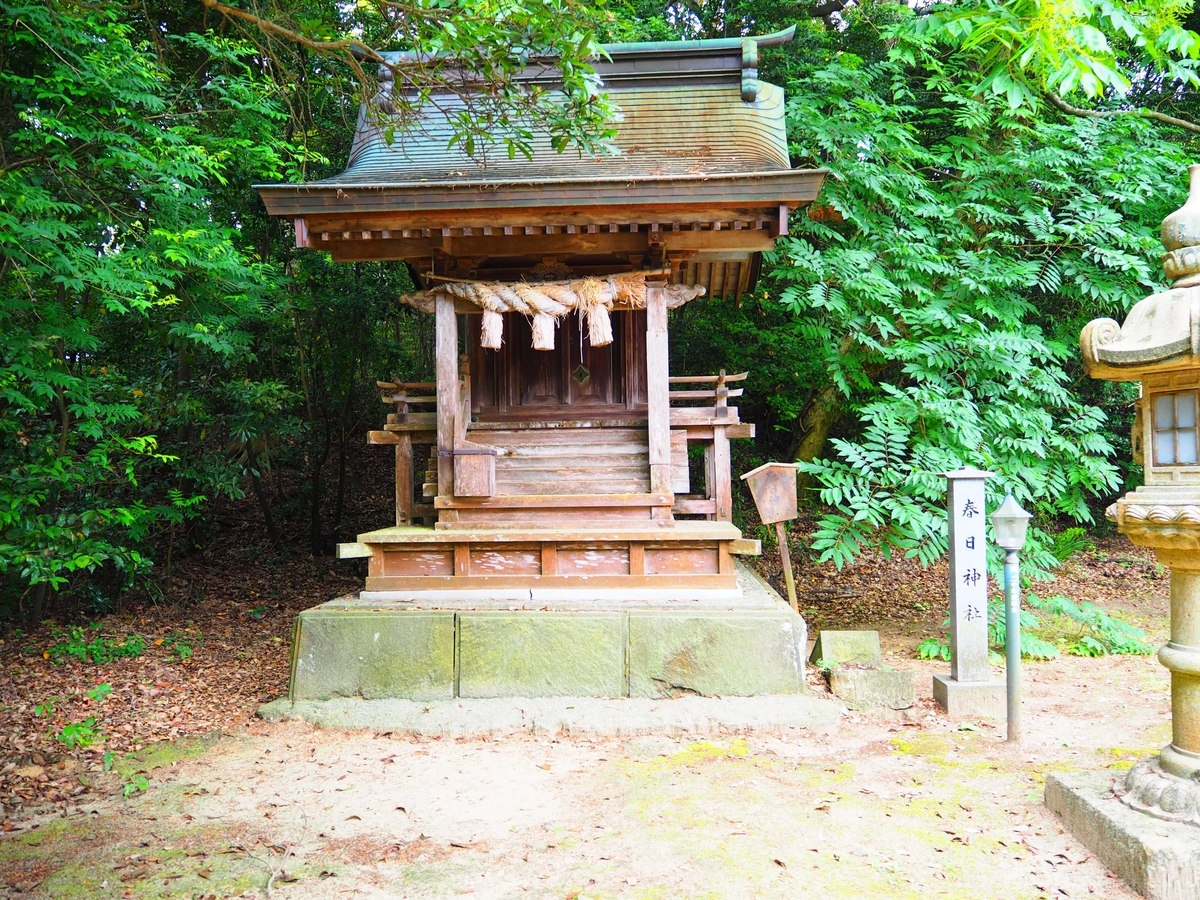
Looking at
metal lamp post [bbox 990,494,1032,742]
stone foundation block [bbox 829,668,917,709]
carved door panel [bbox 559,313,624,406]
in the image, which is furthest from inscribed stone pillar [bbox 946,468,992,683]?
carved door panel [bbox 559,313,624,406]

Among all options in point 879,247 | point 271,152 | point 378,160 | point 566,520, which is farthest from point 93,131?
point 879,247

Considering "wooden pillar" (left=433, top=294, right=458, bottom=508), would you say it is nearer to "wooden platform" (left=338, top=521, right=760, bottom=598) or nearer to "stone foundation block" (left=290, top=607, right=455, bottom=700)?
"wooden platform" (left=338, top=521, right=760, bottom=598)

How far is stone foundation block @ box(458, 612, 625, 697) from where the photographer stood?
5910 millimetres

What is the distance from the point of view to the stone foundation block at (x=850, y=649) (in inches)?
246

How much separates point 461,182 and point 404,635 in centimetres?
363

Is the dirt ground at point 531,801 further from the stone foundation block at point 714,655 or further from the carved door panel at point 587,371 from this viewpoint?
the carved door panel at point 587,371

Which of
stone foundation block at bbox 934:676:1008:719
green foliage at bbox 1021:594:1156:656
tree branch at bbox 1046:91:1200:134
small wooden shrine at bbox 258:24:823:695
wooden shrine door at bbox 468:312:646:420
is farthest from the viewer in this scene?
tree branch at bbox 1046:91:1200:134

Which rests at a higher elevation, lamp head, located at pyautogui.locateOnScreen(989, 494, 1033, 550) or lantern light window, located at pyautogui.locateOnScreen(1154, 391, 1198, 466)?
lantern light window, located at pyautogui.locateOnScreen(1154, 391, 1198, 466)

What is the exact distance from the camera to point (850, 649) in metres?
6.30

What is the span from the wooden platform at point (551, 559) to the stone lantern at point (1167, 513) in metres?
3.18

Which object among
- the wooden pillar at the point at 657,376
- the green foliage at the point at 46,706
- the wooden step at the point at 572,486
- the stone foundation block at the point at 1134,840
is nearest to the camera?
the stone foundation block at the point at 1134,840

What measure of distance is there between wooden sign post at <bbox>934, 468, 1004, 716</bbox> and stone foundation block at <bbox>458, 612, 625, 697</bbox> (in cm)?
249

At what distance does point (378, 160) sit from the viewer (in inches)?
315

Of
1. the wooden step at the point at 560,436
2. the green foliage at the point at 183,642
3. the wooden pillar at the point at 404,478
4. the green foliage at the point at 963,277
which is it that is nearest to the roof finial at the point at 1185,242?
the green foliage at the point at 963,277
